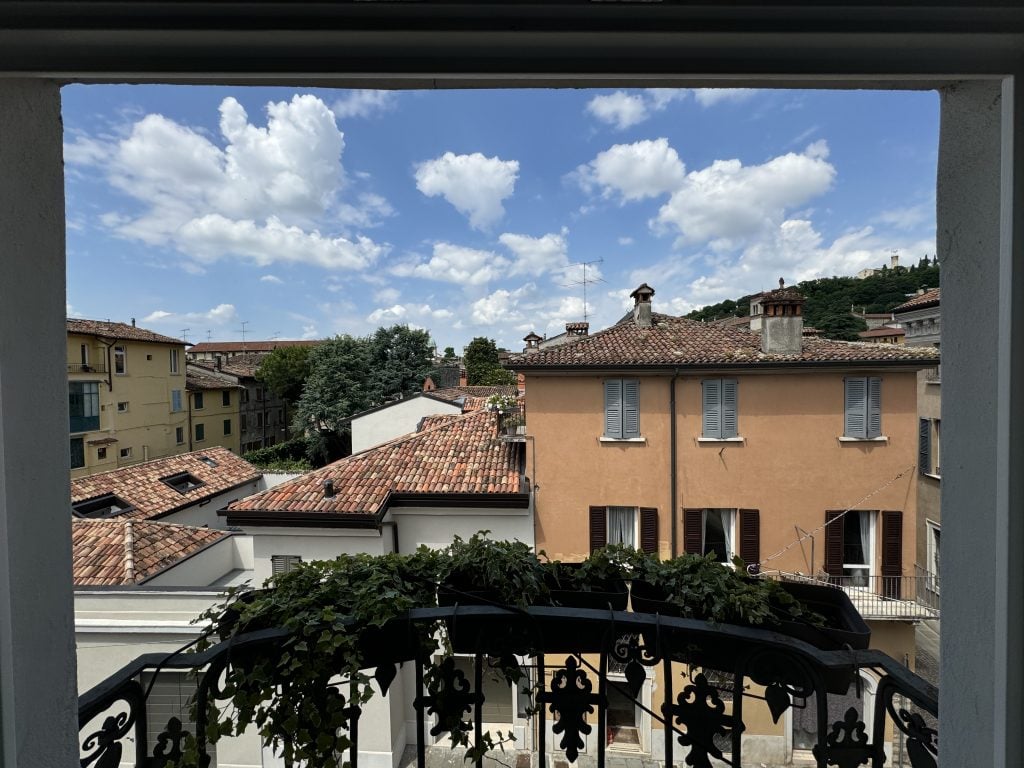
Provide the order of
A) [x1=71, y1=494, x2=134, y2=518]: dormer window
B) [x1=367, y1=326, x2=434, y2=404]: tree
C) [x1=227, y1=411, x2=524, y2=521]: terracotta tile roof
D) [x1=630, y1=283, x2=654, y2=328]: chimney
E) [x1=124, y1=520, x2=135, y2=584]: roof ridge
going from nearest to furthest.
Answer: [x1=124, y1=520, x2=135, y2=584]: roof ridge < [x1=227, y1=411, x2=524, y2=521]: terracotta tile roof < [x1=71, y1=494, x2=134, y2=518]: dormer window < [x1=630, y1=283, x2=654, y2=328]: chimney < [x1=367, y1=326, x2=434, y2=404]: tree

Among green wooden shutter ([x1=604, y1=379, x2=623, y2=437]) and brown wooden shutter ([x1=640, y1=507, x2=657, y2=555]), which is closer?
brown wooden shutter ([x1=640, y1=507, x2=657, y2=555])

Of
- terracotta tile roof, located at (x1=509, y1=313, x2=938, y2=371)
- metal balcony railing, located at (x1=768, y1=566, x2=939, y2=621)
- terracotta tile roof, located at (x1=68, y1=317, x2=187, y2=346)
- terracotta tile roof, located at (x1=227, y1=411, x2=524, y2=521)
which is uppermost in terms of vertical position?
terracotta tile roof, located at (x1=68, y1=317, x2=187, y2=346)

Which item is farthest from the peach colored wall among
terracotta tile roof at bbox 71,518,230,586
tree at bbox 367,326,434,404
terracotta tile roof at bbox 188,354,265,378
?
terracotta tile roof at bbox 188,354,265,378

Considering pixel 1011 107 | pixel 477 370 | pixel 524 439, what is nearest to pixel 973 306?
pixel 1011 107

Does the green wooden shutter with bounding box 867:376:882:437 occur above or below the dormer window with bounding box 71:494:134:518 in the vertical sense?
above

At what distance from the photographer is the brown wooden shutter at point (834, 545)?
6836mm

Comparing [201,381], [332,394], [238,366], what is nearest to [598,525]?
[332,394]

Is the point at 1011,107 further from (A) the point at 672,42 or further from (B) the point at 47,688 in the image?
(B) the point at 47,688

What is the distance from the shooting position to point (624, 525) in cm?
735

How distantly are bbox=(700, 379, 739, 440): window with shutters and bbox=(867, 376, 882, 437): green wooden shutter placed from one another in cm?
192

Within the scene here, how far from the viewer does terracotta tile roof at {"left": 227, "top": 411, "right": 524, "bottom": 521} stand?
588 centimetres

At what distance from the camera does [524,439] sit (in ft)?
24.4

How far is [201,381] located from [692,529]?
18452 mm

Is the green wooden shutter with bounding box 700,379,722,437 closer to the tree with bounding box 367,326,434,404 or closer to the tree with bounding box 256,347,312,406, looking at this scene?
the tree with bounding box 367,326,434,404
